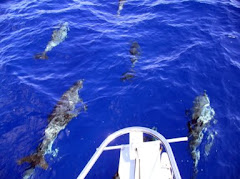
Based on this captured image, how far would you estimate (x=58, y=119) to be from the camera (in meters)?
9.29

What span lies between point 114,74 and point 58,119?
10.5 ft

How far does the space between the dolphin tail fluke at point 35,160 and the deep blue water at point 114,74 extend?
0.18m

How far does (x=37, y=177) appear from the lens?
25.2ft

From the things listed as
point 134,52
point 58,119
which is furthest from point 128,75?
point 58,119

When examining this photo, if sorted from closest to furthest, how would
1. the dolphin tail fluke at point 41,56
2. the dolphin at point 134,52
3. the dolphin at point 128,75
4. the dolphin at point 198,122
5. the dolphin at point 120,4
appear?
the dolphin at point 198,122 < the dolphin at point 128,75 < the dolphin at point 134,52 < the dolphin tail fluke at point 41,56 < the dolphin at point 120,4

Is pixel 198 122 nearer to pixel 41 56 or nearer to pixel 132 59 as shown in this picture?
pixel 132 59

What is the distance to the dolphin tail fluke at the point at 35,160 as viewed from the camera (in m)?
7.98

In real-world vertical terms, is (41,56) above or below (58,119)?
above

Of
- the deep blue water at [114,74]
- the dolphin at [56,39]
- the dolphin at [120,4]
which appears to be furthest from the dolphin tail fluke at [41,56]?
the dolphin at [120,4]

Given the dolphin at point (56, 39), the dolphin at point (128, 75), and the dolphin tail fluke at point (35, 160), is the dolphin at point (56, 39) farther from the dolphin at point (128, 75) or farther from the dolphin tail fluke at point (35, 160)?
the dolphin tail fluke at point (35, 160)

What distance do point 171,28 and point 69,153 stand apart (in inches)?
328

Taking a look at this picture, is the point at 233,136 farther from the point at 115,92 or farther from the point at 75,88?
the point at 75,88

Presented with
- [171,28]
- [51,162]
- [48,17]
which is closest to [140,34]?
[171,28]

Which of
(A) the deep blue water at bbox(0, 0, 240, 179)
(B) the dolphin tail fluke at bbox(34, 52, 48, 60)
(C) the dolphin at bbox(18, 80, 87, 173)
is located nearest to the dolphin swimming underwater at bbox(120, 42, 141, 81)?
(A) the deep blue water at bbox(0, 0, 240, 179)
